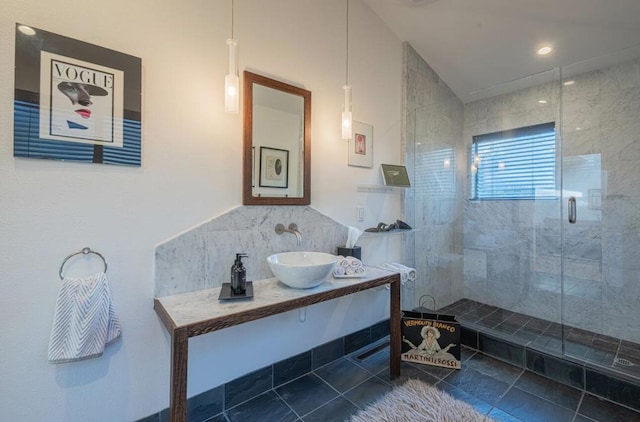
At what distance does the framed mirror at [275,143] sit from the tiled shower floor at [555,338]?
6.57ft

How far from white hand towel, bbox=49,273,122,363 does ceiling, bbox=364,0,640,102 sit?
2.75 m

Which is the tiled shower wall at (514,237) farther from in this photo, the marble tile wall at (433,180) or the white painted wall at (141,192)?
the white painted wall at (141,192)

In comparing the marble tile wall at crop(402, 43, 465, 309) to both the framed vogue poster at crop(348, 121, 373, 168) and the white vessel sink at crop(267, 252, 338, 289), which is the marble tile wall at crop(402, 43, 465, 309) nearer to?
the framed vogue poster at crop(348, 121, 373, 168)

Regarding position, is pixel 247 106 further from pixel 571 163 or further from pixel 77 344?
pixel 571 163

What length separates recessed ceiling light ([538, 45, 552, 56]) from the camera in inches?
94.3

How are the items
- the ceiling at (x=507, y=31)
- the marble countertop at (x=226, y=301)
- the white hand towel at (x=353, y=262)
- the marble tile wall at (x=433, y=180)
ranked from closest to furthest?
1. the marble countertop at (x=226, y=301)
2. the white hand towel at (x=353, y=262)
3. the ceiling at (x=507, y=31)
4. the marble tile wall at (x=433, y=180)

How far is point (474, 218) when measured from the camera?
123 inches

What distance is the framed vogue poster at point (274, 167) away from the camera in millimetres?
1778

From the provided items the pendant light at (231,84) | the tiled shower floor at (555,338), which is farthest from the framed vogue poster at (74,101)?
the tiled shower floor at (555,338)

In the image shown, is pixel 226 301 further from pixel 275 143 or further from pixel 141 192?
pixel 275 143

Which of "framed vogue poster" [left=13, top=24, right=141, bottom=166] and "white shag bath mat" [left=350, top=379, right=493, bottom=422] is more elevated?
"framed vogue poster" [left=13, top=24, right=141, bottom=166]

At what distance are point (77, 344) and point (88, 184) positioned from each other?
2.18 feet

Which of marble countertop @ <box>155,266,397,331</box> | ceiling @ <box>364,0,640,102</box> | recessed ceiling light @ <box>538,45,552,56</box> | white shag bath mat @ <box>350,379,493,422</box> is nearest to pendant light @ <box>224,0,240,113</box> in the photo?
marble countertop @ <box>155,266,397,331</box>

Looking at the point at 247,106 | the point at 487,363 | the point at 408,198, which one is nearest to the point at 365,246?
the point at 408,198
